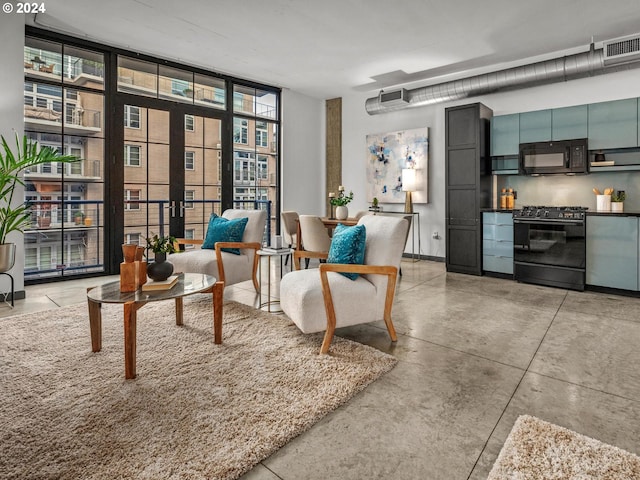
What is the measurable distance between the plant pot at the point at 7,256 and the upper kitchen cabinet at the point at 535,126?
19.9 ft

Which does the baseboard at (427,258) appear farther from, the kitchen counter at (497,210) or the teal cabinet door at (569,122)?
the teal cabinet door at (569,122)

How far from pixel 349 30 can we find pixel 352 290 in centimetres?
330

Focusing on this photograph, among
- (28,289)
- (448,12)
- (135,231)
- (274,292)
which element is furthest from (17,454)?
(448,12)

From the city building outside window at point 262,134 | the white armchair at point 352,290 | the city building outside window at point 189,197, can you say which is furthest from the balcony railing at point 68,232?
the white armchair at point 352,290

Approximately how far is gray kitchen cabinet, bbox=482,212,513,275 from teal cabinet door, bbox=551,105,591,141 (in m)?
1.19

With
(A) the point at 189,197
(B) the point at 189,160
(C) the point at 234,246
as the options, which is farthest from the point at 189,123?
(C) the point at 234,246

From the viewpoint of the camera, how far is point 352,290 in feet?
8.95

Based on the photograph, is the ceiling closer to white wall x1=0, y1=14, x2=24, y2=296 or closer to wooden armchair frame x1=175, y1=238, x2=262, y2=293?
white wall x1=0, y1=14, x2=24, y2=296

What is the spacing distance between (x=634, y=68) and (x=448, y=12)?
8.45 ft

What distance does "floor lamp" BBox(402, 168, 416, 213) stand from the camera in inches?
256

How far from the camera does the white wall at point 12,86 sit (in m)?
3.88

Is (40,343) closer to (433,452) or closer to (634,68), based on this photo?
(433,452)

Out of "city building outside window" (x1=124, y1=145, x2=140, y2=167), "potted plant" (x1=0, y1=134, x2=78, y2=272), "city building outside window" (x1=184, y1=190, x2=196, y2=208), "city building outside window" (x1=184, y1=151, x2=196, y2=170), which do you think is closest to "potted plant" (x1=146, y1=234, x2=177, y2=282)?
"potted plant" (x1=0, y1=134, x2=78, y2=272)

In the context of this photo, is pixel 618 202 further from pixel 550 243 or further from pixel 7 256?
pixel 7 256
